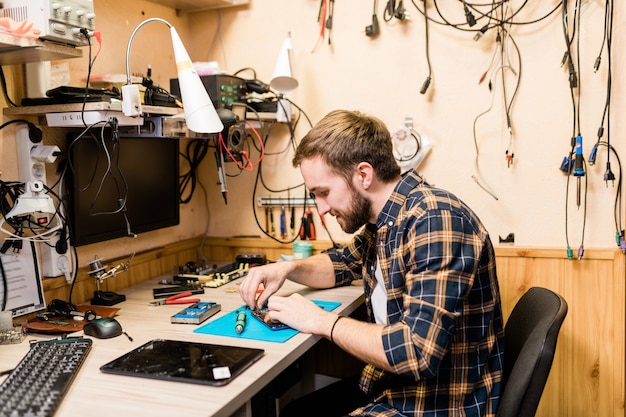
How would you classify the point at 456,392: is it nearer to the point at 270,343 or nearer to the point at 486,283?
the point at 486,283

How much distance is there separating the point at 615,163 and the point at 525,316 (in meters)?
0.85

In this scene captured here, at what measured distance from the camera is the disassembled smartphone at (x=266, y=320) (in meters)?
1.59

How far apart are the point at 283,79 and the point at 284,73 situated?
0.03 meters

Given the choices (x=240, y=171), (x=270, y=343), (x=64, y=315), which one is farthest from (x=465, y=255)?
(x=240, y=171)

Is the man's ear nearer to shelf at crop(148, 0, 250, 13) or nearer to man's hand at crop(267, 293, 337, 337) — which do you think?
man's hand at crop(267, 293, 337, 337)

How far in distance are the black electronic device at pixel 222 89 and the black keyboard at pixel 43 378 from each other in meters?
1.05

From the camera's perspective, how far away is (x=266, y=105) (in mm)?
2379

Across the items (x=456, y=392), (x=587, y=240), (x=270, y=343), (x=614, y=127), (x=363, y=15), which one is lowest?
(x=456, y=392)

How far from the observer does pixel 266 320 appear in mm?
1632

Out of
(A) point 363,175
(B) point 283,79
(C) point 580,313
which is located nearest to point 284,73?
(B) point 283,79

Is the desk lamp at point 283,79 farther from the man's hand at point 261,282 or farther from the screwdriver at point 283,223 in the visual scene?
the man's hand at point 261,282

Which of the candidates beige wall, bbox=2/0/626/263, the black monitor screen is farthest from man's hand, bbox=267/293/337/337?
beige wall, bbox=2/0/626/263

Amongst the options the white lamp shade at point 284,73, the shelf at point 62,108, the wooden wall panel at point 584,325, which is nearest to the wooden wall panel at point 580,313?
the wooden wall panel at point 584,325

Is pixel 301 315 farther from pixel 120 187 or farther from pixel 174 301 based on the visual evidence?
pixel 120 187
